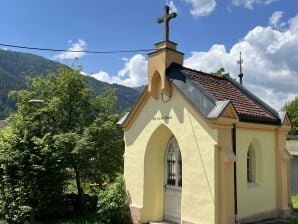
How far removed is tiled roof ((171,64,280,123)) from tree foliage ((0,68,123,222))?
4914 millimetres

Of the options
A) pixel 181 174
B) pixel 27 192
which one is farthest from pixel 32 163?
pixel 181 174

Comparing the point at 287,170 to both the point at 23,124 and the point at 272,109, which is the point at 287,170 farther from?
the point at 23,124

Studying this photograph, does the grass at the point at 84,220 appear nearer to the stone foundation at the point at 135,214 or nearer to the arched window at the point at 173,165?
the stone foundation at the point at 135,214

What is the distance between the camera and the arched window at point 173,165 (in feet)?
43.0

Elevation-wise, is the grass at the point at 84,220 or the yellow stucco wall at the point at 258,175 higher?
the yellow stucco wall at the point at 258,175

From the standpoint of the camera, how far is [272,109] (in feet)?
47.0

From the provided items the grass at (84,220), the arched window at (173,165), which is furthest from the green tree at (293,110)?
the arched window at (173,165)

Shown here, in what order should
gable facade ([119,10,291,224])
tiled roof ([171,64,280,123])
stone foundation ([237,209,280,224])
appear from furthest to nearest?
tiled roof ([171,64,280,123]), stone foundation ([237,209,280,224]), gable facade ([119,10,291,224])

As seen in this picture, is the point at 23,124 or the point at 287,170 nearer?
the point at 287,170

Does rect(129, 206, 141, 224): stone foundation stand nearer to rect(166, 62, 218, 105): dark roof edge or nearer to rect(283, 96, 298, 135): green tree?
rect(166, 62, 218, 105): dark roof edge

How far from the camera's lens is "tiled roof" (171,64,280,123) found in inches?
504

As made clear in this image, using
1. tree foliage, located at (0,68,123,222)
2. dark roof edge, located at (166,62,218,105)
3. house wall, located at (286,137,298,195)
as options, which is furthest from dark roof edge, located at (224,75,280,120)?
house wall, located at (286,137,298,195)

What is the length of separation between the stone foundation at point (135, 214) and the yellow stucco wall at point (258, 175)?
366cm

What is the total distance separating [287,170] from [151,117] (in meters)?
5.76
